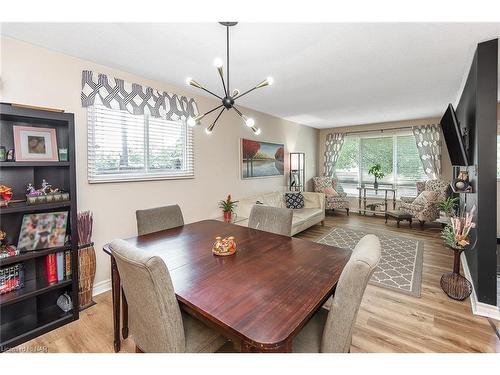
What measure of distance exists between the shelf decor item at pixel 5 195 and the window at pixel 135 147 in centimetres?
67

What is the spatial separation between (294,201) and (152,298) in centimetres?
421

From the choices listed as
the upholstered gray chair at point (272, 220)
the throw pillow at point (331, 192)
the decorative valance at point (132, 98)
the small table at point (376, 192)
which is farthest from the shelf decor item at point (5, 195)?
the small table at point (376, 192)

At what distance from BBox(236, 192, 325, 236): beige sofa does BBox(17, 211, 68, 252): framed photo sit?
2208mm

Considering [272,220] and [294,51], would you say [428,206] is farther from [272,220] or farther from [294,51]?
[294,51]

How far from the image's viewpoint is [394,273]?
2.92 metres

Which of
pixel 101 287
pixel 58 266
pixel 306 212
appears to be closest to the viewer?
pixel 58 266

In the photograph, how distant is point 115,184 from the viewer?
2.62 metres

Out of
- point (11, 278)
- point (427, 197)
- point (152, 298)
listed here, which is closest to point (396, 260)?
point (427, 197)

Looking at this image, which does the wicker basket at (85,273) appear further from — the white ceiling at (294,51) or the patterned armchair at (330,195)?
the patterned armchair at (330,195)

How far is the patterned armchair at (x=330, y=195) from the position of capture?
6020 millimetres

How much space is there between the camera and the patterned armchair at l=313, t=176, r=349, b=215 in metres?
6.02

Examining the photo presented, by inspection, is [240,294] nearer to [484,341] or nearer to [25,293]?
[25,293]
